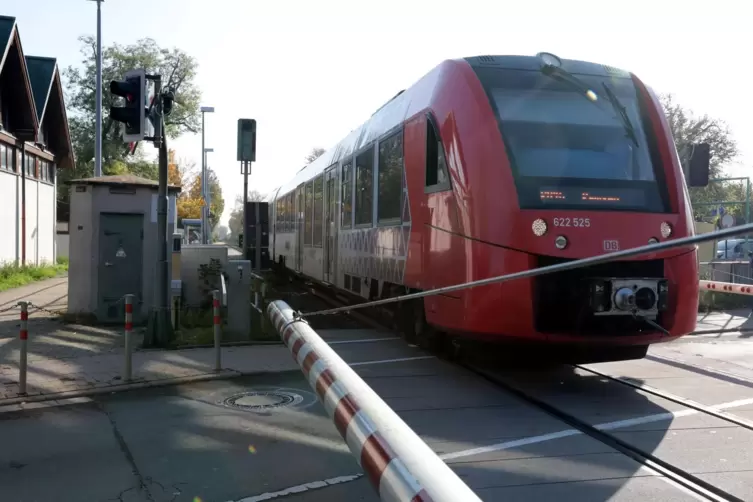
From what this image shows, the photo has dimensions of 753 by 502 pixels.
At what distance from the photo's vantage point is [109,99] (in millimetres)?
54250

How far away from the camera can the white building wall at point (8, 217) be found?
80.4 feet

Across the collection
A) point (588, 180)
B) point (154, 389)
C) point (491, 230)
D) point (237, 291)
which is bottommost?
point (154, 389)

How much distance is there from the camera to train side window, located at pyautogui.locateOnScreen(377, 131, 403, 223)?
31.2ft

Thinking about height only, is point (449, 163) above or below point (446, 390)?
above

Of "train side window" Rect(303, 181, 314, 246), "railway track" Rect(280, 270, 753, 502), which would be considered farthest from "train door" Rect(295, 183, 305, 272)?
"railway track" Rect(280, 270, 753, 502)

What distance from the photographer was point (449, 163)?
25.5ft

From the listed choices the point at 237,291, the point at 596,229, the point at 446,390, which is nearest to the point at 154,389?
the point at 446,390

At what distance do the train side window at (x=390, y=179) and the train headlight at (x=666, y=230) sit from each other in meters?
3.32

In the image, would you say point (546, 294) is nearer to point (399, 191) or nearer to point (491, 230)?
point (491, 230)

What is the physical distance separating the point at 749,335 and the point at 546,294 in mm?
7120

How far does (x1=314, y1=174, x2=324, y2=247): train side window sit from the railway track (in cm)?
696

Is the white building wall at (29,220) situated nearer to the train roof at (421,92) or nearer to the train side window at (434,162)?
the train roof at (421,92)

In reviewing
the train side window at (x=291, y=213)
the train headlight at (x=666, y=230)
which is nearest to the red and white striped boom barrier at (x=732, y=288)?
the train headlight at (x=666, y=230)

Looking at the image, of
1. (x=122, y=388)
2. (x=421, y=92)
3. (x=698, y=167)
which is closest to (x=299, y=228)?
(x=421, y=92)
